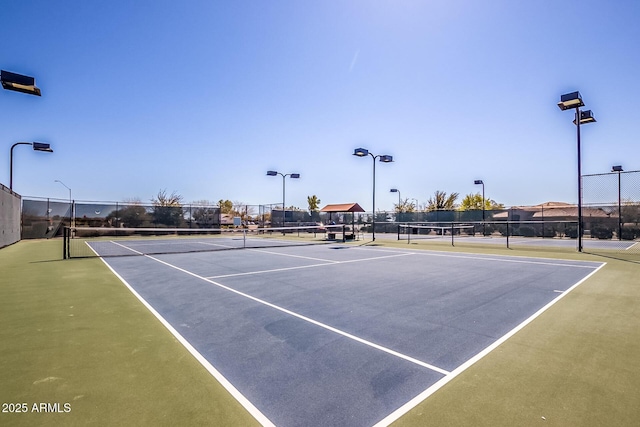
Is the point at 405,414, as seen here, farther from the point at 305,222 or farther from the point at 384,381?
the point at 305,222

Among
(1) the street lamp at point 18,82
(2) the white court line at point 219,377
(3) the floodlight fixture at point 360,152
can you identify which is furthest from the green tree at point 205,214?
(2) the white court line at point 219,377

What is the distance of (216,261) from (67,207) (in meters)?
23.0

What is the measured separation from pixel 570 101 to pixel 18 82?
21538mm

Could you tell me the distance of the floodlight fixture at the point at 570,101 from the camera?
13.6 metres

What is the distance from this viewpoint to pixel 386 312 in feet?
17.4

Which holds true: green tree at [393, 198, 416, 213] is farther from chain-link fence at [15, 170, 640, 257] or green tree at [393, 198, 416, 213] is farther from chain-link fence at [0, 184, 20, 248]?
chain-link fence at [0, 184, 20, 248]

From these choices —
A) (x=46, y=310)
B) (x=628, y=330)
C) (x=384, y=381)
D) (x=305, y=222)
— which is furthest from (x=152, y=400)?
(x=305, y=222)

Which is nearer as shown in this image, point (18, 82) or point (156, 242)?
point (18, 82)

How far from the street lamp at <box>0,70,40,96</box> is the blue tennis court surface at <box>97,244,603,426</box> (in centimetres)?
766

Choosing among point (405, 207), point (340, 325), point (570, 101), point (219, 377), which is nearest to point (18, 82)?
point (219, 377)

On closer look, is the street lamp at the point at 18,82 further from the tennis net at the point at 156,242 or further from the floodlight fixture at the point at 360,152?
the floodlight fixture at the point at 360,152

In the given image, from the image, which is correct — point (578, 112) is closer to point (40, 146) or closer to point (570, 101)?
point (570, 101)

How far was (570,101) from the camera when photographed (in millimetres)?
13836

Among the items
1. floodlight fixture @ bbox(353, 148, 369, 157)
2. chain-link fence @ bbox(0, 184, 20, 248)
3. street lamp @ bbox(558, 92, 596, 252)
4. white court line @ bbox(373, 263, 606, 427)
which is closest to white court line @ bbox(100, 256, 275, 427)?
white court line @ bbox(373, 263, 606, 427)
